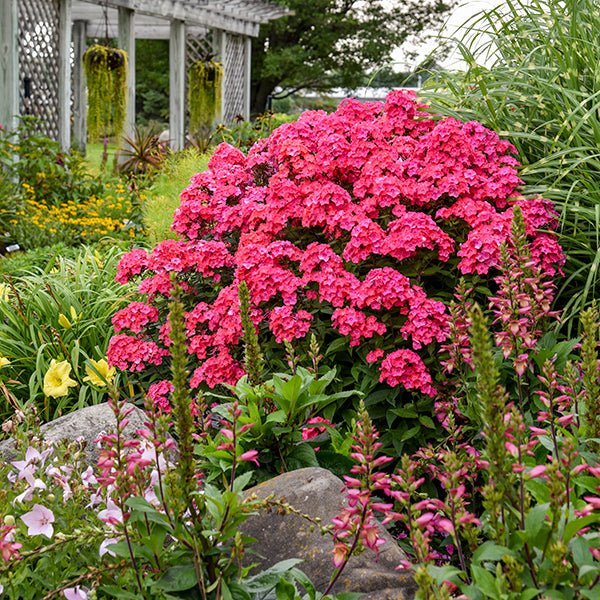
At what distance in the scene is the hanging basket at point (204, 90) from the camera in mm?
11086

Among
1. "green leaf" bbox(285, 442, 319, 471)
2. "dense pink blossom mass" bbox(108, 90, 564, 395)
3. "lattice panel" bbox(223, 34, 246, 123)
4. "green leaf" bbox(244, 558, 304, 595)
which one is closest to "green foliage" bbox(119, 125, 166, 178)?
"lattice panel" bbox(223, 34, 246, 123)

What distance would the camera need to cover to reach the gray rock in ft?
8.73

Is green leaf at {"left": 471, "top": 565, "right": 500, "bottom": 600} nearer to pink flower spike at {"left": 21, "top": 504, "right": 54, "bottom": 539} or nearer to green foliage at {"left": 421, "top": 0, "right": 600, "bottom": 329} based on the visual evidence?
pink flower spike at {"left": 21, "top": 504, "right": 54, "bottom": 539}

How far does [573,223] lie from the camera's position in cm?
302

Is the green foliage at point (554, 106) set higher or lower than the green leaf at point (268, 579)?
higher

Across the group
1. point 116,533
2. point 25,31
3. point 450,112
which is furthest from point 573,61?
point 25,31

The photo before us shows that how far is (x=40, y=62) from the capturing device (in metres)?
9.99

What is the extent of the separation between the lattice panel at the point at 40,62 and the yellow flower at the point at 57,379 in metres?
7.20

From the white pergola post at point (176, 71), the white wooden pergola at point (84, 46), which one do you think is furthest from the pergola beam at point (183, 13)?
the white pergola post at point (176, 71)

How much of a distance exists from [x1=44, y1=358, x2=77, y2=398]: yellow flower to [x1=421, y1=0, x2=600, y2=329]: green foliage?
7.17 ft

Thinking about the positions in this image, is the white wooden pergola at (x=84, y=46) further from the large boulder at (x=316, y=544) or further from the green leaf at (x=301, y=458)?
the large boulder at (x=316, y=544)

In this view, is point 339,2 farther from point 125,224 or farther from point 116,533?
point 116,533

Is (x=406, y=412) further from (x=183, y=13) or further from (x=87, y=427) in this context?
(x=183, y=13)

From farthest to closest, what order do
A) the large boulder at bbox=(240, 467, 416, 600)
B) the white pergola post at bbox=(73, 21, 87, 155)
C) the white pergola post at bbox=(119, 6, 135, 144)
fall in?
the white pergola post at bbox=(73, 21, 87, 155) → the white pergola post at bbox=(119, 6, 135, 144) → the large boulder at bbox=(240, 467, 416, 600)
